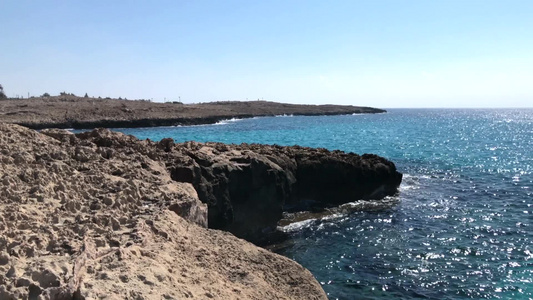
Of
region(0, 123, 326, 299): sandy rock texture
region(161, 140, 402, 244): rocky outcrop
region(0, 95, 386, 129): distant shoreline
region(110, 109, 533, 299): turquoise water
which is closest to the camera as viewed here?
region(0, 123, 326, 299): sandy rock texture

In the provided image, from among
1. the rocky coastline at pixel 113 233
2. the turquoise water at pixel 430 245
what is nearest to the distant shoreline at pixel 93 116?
the rocky coastline at pixel 113 233

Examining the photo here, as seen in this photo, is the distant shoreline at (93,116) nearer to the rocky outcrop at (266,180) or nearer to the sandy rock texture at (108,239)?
the rocky outcrop at (266,180)

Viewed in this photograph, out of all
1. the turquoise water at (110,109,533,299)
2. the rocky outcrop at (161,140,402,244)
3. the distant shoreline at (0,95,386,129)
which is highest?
the distant shoreline at (0,95,386,129)

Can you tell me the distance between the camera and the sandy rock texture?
597cm

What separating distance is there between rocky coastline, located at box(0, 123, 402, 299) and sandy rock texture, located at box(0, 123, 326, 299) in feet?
0.06

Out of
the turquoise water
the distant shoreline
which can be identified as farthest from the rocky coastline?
the distant shoreline

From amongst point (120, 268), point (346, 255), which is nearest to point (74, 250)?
point (120, 268)

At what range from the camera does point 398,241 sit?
17.9 m

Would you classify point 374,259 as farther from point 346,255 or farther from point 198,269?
point 198,269

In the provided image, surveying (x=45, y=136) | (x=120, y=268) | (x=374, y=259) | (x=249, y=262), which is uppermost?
(x=45, y=136)

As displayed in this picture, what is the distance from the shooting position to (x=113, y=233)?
7.54 m

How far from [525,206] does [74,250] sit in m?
24.3

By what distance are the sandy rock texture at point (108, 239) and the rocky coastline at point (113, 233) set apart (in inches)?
0.7

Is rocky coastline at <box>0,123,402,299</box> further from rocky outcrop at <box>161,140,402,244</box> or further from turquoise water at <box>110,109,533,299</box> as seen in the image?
turquoise water at <box>110,109,533,299</box>
